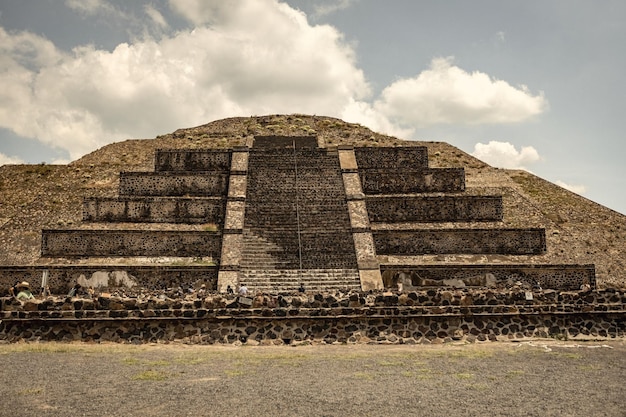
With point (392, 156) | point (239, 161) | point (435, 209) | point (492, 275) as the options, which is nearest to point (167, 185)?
point (239, 161)

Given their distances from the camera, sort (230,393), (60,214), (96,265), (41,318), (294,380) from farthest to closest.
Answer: (60,214) → (96,265) → (41,318) → (294,380) → (230,393)

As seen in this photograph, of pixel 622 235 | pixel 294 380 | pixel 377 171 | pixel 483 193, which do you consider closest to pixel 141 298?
pixel 294 380

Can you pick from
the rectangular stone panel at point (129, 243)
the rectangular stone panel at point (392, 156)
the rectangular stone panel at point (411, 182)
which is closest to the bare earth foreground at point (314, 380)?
the rectangular stone panel at point (129, 243)

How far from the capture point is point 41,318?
10727 millimetres

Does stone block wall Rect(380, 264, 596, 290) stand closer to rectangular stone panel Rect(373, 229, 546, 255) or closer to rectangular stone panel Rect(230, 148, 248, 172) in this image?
rectangular stone panel Rect(373, 229, 546, 255)

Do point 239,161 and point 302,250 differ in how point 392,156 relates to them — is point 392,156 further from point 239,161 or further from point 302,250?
point 302,250

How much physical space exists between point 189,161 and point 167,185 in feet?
9.46

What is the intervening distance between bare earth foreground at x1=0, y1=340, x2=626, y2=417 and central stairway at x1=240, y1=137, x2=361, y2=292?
737 cm

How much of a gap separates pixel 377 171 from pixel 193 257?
9909 mm

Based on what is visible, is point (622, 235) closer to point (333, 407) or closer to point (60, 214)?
point (333, 407)

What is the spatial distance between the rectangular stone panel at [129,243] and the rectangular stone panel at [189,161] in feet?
22.5

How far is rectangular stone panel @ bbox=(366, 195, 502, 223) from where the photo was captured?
73.3 ft

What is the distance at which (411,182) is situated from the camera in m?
24.5

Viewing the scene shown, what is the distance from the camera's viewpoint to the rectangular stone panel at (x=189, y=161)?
86.8ft
